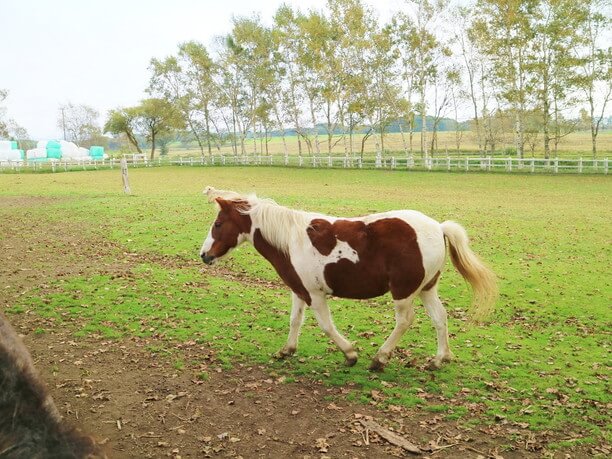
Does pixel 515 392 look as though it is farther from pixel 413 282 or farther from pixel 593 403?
pixel 413 282

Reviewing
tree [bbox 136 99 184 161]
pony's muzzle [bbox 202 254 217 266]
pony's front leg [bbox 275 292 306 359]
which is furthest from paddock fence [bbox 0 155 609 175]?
pony's muzzle [bbox 202 254 217 266]

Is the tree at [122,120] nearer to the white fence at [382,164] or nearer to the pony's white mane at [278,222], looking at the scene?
the white fence at [382,164]

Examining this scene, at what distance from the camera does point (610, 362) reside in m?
6.75

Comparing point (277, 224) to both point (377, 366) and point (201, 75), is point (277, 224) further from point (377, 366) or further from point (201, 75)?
point (201, 75)

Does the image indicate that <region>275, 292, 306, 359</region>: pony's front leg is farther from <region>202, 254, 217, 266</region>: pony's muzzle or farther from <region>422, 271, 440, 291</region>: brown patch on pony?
<region>422, 271, 440, 291</region>: brown patch on pony

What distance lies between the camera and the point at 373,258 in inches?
242

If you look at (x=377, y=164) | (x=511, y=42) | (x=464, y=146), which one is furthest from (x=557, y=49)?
(x=464, y=146)

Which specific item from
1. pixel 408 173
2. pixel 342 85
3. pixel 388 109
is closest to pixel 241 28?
pixel 342 85

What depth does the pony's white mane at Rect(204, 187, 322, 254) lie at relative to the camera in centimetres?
643

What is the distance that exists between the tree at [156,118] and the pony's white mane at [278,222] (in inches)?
2459

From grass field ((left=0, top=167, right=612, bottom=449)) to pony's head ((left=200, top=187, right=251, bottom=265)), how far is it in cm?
138

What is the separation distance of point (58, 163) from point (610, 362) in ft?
169

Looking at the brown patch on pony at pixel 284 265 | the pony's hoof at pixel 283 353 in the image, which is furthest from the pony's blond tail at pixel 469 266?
the pony's hoof at pixel 283 353

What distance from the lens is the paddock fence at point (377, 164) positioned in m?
35.8
